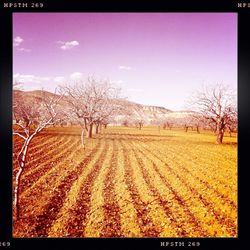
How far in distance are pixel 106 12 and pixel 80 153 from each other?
4.10 m

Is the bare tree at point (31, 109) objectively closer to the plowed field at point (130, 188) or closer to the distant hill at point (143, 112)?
the distant hill at point (143, 112)

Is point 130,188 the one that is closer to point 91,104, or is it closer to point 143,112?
point 143,112

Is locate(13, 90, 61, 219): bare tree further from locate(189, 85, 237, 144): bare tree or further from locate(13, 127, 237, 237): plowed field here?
locate(189, 85, 237, 144): bare tree

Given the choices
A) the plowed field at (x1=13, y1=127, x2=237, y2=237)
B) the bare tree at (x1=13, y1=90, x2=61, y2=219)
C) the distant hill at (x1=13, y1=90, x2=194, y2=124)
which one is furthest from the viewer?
the distant hill at (x1=13, y1=90, x2=194, y2=124)

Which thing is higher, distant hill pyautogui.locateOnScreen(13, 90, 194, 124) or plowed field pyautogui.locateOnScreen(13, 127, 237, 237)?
distant hill pyautogui.locateOnScreen(13, 90, 194, 124)

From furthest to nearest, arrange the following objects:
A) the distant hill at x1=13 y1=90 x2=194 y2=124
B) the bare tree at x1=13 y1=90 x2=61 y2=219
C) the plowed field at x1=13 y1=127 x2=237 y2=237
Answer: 1. the distant hill at x1=13 y1=90 x2=194 y2=124
2. the bare tree at x1=13 y1=90 x2=61 y2=219
3. the plowed field at x1=13 y1=127 x2=237 y2=237

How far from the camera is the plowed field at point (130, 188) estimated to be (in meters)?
5.18

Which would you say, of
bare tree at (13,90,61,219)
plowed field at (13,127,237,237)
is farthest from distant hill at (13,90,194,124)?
plowed field at (13,127,237,237)

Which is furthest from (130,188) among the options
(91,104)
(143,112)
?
(91,104)

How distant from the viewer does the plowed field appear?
5.18 metres

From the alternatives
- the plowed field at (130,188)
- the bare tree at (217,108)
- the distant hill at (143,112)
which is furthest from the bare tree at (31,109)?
the bare tree at (217,108)

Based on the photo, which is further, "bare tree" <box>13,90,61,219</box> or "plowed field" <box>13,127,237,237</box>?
"bare tree" <box>13,90,61,219</box>

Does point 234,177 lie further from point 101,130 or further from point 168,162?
point 101,130
